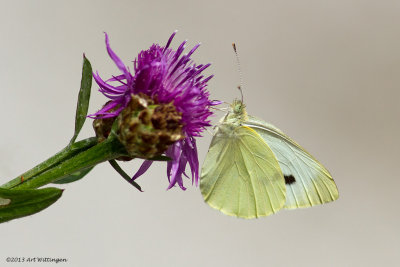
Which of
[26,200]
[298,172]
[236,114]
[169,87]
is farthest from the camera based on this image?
[298,172]

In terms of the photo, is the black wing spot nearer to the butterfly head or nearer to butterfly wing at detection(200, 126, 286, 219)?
butterfly wing at detection(200, 126, 286, 219)

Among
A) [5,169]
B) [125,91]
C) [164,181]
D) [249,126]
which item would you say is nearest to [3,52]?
[5,169]

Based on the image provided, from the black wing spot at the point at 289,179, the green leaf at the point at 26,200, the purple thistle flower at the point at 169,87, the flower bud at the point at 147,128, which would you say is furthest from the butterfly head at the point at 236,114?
the green leaf at the point at 26,200

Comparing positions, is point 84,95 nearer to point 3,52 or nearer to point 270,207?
point 270,207

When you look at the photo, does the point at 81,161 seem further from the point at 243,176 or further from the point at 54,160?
the point at 243,176

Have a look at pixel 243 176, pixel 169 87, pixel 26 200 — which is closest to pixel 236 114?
pixel 243 176
